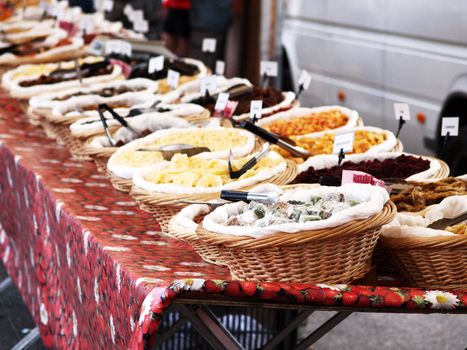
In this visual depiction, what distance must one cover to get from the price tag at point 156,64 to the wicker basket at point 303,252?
7.69 ft

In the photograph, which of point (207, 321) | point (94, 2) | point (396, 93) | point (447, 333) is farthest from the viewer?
point (94, 2)

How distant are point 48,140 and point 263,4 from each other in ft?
14.5

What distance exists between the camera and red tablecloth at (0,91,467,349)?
6.94 feet

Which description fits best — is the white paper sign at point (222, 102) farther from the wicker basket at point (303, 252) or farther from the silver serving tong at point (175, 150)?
the wicker basket at point (303, 252)

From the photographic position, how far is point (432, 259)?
7.40 feet

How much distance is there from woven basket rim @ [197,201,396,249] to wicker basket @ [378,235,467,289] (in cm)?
12

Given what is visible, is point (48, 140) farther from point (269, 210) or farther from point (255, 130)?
point (269, 210)

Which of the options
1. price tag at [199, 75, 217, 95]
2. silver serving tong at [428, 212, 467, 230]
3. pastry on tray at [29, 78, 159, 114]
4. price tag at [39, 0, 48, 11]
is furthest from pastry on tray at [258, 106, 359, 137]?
price tag at [39, 0, 48, 11]

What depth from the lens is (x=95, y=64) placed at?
492cm

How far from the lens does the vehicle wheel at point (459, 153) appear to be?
501 cm

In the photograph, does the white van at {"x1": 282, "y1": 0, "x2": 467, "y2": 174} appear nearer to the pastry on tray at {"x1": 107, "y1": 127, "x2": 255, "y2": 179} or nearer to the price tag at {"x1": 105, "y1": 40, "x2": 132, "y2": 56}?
the price tag at {"x1": 105, "y1": 40, "x2": 132, "y2": 56}

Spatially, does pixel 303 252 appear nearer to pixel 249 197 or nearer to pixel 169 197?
pixel 249 197

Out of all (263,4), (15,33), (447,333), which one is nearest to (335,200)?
(447,333)

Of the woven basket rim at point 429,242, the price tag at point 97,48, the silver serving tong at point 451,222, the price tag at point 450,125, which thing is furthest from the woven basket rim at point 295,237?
the price tag at point 97,48
